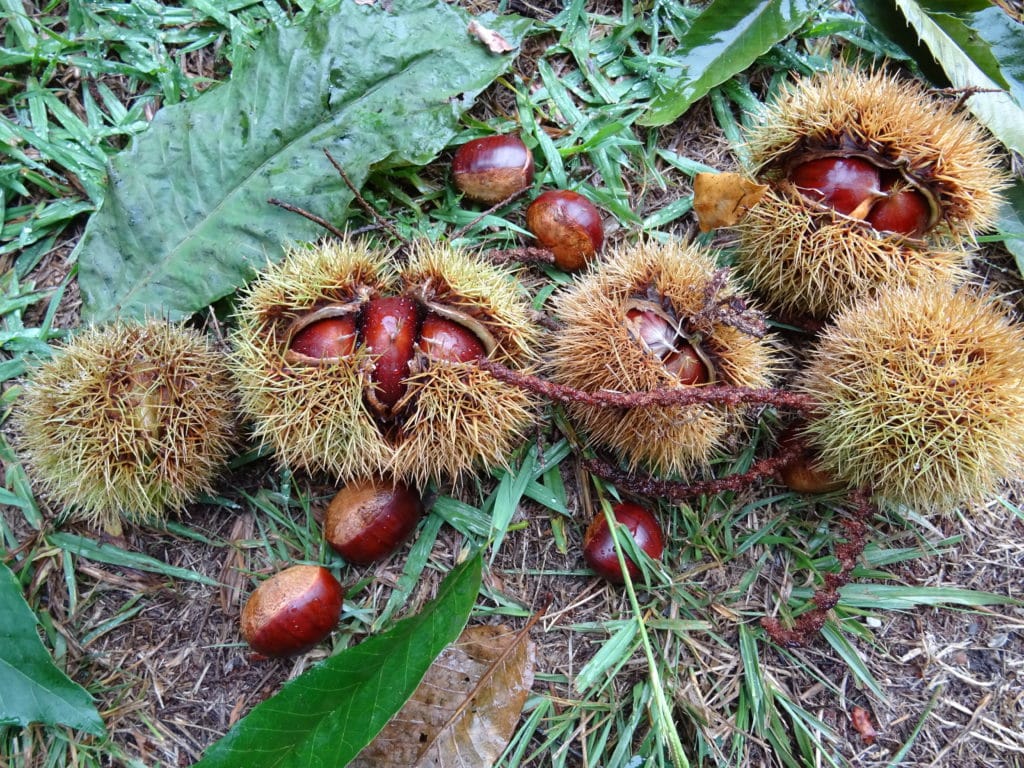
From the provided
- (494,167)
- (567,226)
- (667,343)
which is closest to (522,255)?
(567,226)

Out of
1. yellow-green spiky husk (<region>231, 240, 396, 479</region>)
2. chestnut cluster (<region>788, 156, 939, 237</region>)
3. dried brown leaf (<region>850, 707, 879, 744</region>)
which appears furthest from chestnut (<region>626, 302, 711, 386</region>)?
dried brown leaf (<region>850, 707, 879, 744</region>)

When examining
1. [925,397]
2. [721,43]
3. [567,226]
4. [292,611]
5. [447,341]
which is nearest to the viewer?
[925,397]

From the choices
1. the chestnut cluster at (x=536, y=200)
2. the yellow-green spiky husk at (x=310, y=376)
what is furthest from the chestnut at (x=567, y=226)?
the yellow-green spiky husk at (x=310, y=376)

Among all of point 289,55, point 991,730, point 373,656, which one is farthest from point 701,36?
point 991,730

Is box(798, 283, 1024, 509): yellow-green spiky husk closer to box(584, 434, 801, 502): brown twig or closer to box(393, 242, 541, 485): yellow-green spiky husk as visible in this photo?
box(584, 434, 801, 502): brown twig

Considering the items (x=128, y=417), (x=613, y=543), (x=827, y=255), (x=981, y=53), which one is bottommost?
(x=613, y=543)

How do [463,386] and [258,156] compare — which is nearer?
[463,386]

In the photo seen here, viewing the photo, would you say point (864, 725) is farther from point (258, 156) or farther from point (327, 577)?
point (258, 156)

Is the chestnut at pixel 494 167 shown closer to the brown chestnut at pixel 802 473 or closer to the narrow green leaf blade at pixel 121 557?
the brown chestnut at pixel 802 473
